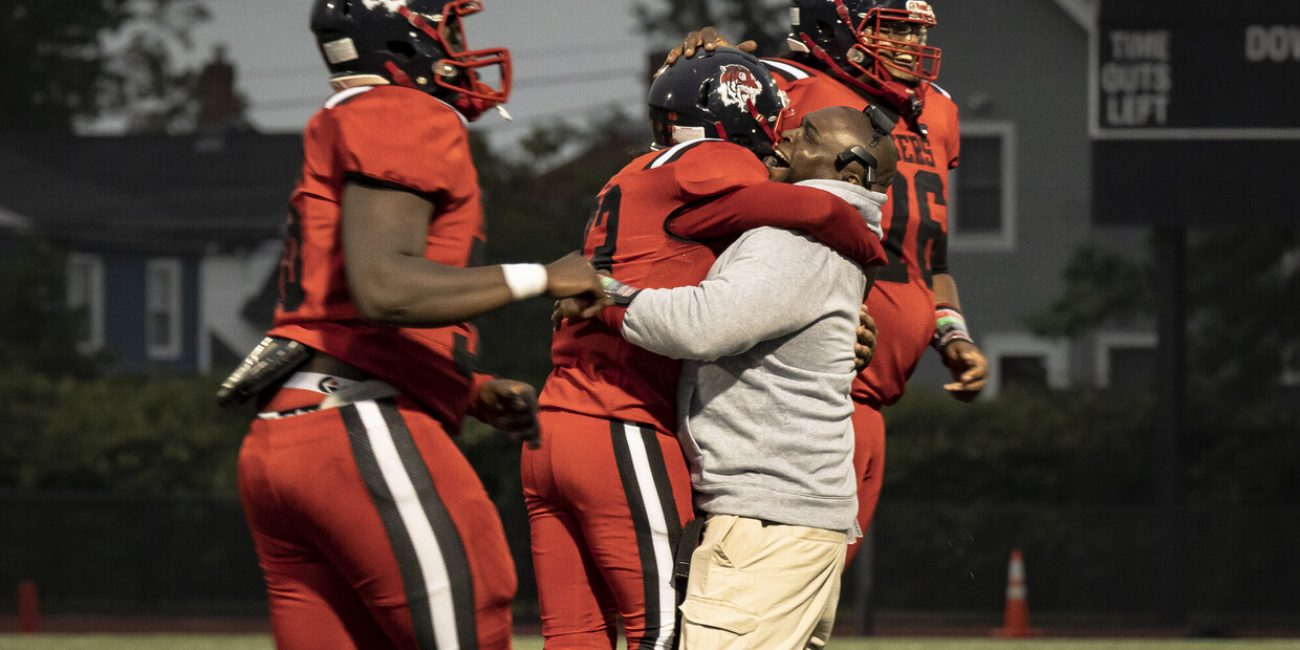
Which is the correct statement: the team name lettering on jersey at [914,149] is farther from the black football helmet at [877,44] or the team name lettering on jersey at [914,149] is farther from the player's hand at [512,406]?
the player's hand at [512,406]

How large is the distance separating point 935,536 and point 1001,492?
2.24 metres

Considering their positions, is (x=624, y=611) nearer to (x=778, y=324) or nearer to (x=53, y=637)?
(x=778, y=324)

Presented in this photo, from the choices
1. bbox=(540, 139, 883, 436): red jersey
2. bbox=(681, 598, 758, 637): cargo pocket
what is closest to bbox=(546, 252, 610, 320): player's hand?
bbox=(540, 139, 883, 436): red jersey

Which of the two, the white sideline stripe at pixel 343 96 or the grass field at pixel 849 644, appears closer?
the white sideline stripe at pixel 343 96

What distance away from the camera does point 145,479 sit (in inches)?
784

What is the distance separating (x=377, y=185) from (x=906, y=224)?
205 cm

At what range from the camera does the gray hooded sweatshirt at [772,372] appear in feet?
12.9

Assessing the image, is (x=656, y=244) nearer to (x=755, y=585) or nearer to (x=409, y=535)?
(x=755, y=585)

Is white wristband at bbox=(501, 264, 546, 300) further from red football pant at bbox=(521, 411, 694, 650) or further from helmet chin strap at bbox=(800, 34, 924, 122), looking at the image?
helmet chin strap at bbox=(800, 34, 924, 122)

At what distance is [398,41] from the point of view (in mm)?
3666

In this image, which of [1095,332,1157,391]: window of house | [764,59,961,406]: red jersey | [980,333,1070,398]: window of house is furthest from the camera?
[980,333,1070,398]: window of house

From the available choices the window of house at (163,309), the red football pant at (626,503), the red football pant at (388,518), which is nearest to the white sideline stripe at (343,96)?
the red football pant at (388,518)

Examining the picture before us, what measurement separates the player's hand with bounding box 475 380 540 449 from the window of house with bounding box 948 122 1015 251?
2093 cm

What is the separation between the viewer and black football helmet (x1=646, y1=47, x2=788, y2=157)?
14.3ft
